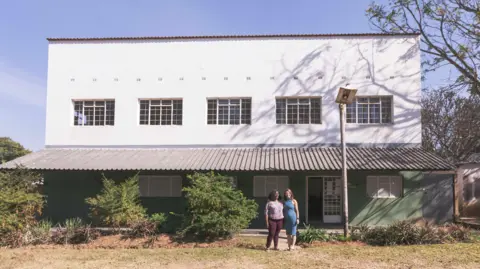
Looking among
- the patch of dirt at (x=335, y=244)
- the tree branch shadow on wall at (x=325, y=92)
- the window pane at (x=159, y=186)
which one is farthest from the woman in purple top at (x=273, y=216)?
the window pane at (x=159, y=186)

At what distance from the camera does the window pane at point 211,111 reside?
17250 millimetres

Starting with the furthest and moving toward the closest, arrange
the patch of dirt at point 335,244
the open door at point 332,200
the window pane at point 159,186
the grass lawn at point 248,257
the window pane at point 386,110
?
1. the window pane at point 386,110
2. the window pane at point 159,186
3. the open door at point 332,200
4. the patch of dirt at point 335,244
5. the grass lawn at point 248,257

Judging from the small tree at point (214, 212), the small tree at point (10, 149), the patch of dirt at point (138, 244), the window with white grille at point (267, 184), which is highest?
the small tree at point (10, 149)

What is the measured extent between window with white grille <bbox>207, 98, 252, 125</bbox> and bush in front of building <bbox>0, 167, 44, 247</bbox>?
7403 millimetres

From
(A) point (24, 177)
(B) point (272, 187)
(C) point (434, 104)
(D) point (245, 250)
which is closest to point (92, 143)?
(A) point (24, 177)

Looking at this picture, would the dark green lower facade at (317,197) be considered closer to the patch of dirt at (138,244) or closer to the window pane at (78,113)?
the window pane at (78,113)

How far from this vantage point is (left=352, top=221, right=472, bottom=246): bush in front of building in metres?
11.0

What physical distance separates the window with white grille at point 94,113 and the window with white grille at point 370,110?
10.3 metres

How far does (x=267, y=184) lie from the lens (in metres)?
15.8

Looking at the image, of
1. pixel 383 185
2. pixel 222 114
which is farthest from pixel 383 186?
pixel 222 114

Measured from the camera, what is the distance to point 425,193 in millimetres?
15734

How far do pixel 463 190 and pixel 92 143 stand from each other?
16.2 m

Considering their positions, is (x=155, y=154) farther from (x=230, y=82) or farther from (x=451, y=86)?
(x=451, y=86)

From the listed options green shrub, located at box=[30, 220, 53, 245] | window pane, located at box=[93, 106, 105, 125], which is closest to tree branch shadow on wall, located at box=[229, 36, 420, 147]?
window pane, located at box=[93, 106, 105, 125]
